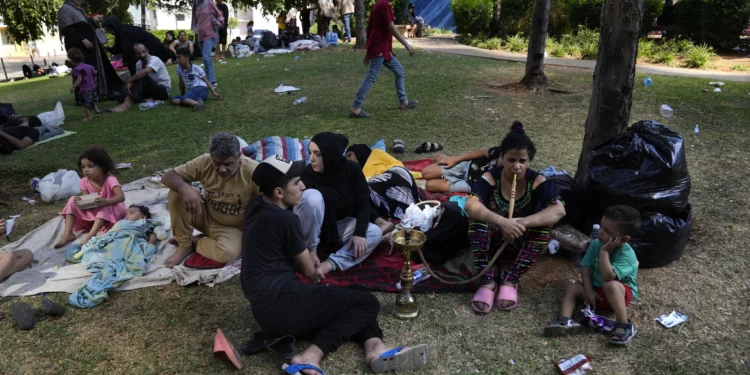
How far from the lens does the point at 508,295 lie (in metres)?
3.24

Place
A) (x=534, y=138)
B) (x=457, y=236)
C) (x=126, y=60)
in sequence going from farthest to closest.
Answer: (x=126, y=60)
(x=534, y=138)
(x=457, y=236)

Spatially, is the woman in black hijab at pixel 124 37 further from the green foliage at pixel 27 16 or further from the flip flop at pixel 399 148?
the green foliage at pixel 27 16

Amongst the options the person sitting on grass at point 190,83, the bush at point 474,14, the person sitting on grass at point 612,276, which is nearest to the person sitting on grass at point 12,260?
the person sitting on grass at point 612,276

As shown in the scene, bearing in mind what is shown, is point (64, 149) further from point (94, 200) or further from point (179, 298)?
point (179, 298)

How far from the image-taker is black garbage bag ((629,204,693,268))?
3479mm

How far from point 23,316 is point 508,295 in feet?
9.81

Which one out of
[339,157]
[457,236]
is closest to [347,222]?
[339,157]

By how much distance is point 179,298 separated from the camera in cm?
352

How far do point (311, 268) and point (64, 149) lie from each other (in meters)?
5.68

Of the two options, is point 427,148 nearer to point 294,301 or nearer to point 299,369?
point 294,301

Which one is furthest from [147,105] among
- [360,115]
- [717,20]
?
[717,20]

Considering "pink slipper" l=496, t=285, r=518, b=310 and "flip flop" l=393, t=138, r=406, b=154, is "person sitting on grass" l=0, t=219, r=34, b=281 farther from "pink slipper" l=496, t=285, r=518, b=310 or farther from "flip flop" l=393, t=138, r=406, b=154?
"flip flop" l=393, t=138, r=406, b=154

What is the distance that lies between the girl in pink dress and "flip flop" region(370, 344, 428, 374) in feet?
9.32

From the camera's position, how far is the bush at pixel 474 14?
17.7 meters
